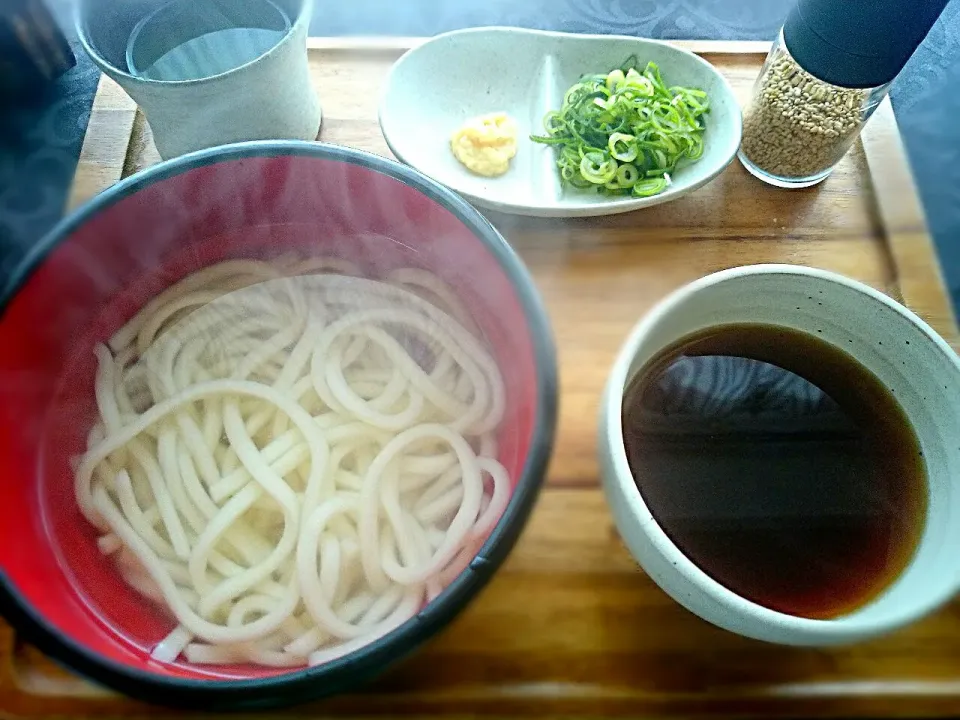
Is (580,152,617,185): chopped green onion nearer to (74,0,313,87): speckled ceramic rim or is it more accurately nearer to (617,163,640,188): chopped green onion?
(617,163,640,188): chopped green onion

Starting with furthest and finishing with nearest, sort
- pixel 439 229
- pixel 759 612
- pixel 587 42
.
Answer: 1. pixel 587 42
2. pixel 439 229
3. pixel 759 612

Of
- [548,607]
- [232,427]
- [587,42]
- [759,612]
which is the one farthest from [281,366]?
[587,42]

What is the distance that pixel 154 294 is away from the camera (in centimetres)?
65

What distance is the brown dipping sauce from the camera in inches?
22.9

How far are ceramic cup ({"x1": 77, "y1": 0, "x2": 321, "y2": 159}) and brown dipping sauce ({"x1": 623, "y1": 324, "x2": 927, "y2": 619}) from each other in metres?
0.46

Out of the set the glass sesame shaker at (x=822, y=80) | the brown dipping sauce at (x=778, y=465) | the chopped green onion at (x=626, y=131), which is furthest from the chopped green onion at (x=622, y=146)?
the brown dipping sauce at (x=778, y=465)

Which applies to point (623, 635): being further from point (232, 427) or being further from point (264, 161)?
point (264, 161)

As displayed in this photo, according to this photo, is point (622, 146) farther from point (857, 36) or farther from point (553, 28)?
point (553, 28)

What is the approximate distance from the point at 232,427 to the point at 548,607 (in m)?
0.29

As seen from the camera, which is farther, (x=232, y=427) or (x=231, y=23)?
(x=231, y=23)

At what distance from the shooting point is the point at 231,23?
837 mm

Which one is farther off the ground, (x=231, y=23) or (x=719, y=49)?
(x=231, y=23)

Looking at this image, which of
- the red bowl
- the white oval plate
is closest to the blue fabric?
the white oval plate

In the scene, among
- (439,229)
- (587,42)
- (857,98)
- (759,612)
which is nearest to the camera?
(759,612)
